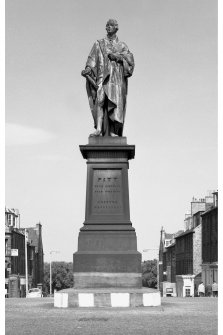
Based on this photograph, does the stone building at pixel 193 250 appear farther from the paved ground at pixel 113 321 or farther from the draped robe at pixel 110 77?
the paved ground at pixel 113 321

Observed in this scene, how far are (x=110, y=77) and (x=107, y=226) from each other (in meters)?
3.90

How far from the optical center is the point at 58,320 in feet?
41.1

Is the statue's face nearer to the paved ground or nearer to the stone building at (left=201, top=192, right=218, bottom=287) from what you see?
the paved ground

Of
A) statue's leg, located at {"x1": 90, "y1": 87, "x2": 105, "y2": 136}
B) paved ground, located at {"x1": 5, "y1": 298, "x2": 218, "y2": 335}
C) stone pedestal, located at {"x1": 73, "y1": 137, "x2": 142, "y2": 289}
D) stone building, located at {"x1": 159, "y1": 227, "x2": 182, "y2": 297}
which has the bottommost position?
stone building, located at {"x1": 159, "y1": 227, "x2": 182, "y2": 297}

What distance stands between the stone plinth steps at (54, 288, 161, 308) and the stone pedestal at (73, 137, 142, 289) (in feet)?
2.73

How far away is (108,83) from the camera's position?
17547mm

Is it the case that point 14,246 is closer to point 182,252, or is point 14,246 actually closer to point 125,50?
point 182,252

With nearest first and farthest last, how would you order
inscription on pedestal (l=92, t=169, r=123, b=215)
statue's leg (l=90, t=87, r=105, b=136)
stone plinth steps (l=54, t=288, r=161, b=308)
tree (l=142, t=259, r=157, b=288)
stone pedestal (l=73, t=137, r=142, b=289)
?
stone plinth steps (l=54, t=288, r=161, b=308)
stone pedestal (l=73, t=137, r=142, b=289)
inscription on pedestal (l=92, t=169, r=123, b=215)
statue's leg (l=90, t=87, r=105, b=136)
tree (l=142, t=259, r=157, b=288)

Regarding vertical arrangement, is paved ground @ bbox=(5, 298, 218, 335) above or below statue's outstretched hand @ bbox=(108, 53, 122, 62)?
below

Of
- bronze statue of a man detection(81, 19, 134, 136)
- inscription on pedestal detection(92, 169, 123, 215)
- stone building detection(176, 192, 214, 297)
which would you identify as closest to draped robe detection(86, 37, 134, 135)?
bronze statue of a man detection(81, 19, 134, 136)

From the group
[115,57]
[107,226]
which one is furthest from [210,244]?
[107,226]

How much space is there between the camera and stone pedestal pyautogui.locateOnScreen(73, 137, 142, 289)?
16.1 m

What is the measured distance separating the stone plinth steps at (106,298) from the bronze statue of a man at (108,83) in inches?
174
